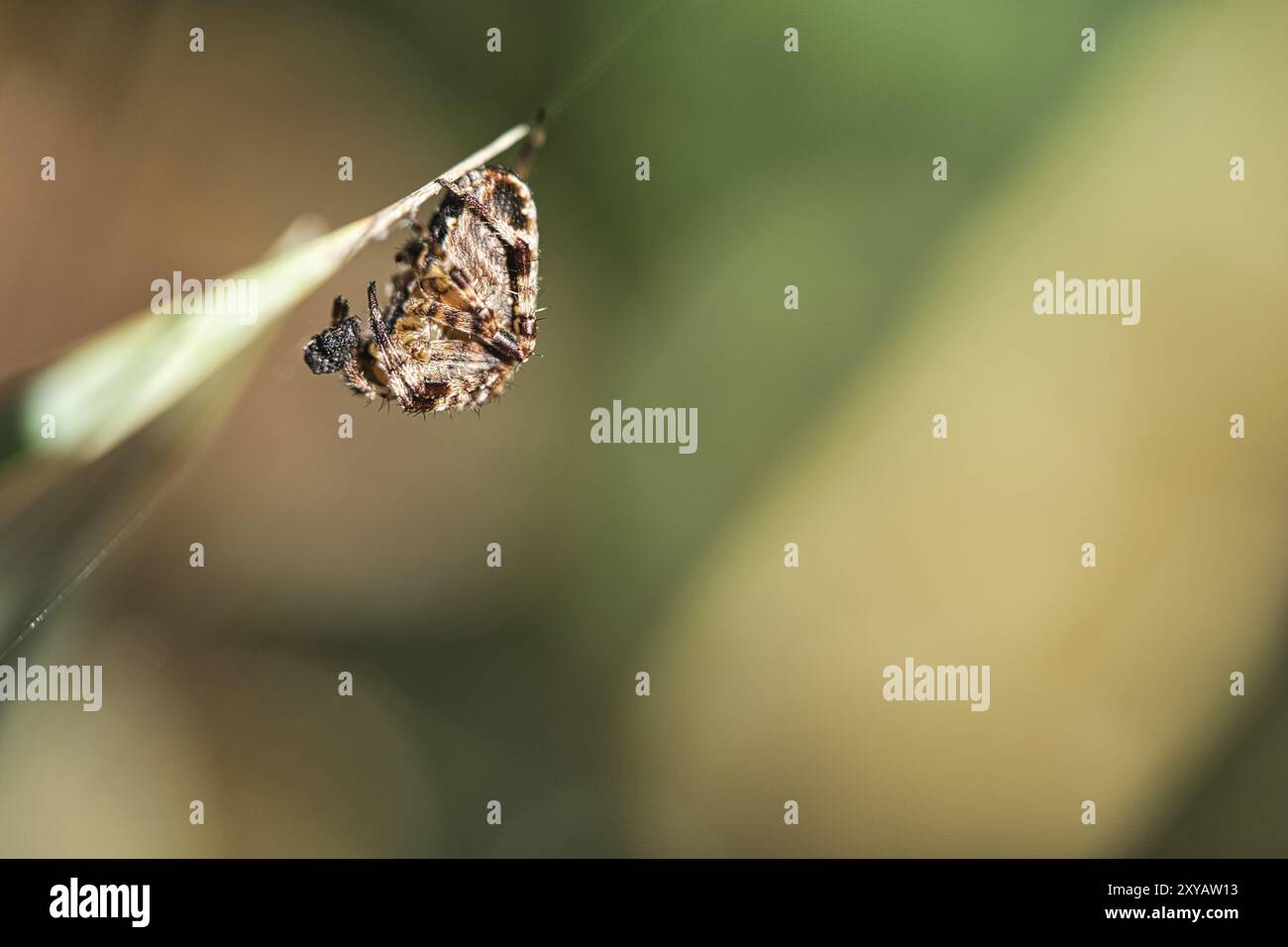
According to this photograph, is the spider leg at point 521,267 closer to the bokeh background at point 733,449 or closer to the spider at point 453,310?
the spider at point 453,310

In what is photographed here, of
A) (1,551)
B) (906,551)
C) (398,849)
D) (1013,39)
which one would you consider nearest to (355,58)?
(1,551)

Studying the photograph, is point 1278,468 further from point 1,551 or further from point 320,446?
point 1,551

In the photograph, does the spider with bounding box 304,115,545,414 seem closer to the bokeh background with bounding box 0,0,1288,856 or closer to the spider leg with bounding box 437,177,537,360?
the spider leg with bounding box 437,177,537,360

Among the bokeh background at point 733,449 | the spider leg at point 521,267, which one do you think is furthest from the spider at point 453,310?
the bokeh background at point 733,449

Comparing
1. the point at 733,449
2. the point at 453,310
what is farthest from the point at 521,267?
the point at 733,449

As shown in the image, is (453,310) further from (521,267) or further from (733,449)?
(733,449)

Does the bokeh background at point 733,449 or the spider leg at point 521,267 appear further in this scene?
the bokeh background at point 733,449
